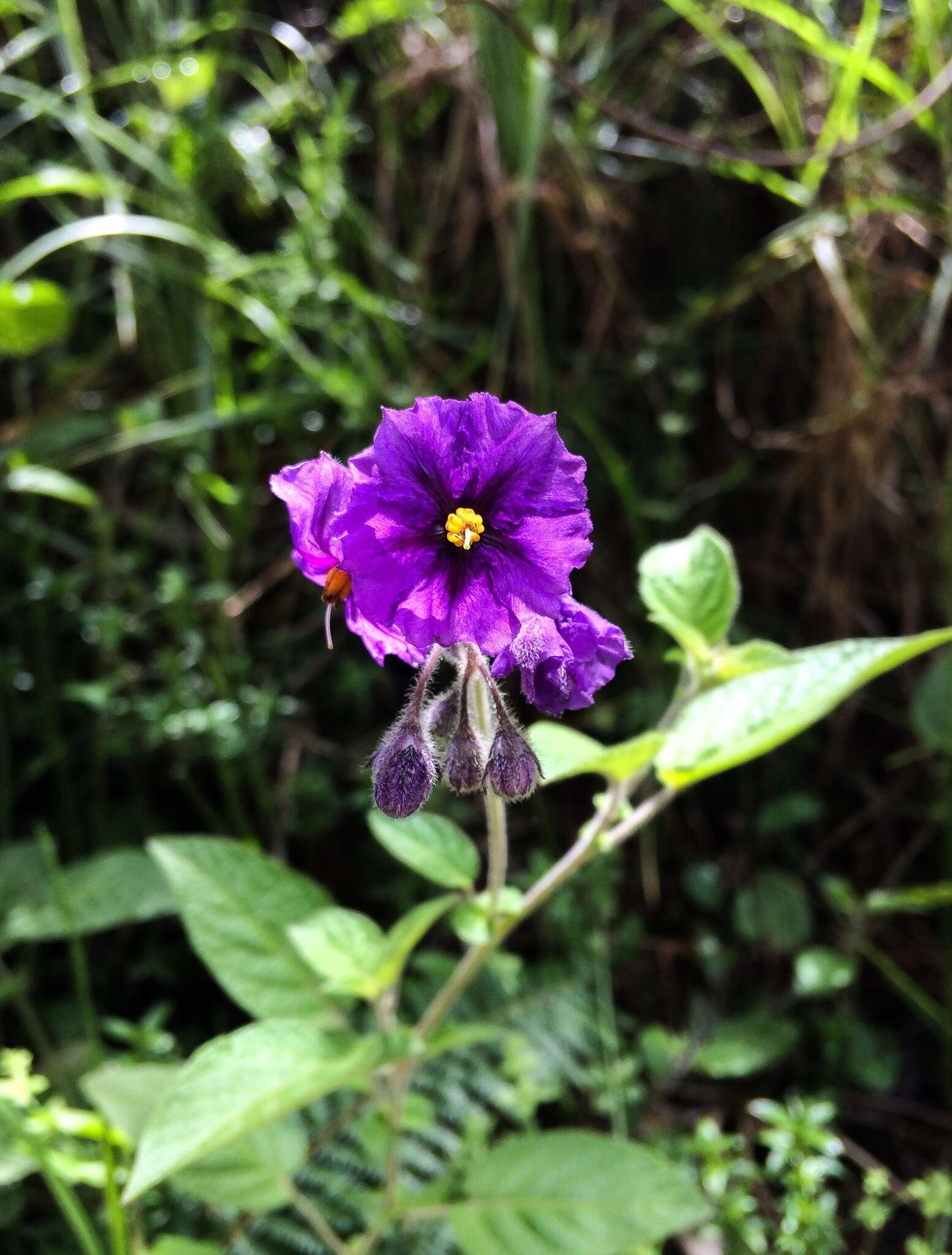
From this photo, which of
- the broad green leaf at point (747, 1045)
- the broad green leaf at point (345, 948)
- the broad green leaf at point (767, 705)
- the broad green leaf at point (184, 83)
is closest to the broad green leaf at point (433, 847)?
the broad green leaf at point (345, 948)

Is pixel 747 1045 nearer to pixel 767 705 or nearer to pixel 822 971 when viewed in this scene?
pixel 822 971

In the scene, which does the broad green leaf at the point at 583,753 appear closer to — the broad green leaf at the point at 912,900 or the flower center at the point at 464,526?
the flower center at the point at 464,526

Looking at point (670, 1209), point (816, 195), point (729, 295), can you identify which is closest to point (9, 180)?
point (729, 295)

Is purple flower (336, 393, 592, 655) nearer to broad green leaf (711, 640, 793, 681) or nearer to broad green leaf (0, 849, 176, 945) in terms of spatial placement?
broad green leaf (711, 640, 793, 681)

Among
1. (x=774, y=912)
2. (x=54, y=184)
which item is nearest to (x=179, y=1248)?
(x=774, y=912)

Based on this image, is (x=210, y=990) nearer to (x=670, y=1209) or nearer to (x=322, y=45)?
(x=670, y=1209)

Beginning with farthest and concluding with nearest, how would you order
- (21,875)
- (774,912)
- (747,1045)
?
1. (774,912)
2. (21,875)
3. (747,1045)

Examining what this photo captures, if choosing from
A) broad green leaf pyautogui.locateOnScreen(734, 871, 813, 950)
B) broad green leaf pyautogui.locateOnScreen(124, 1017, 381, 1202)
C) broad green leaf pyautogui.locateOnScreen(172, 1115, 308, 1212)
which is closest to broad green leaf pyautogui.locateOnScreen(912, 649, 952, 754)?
broad green leaf pyautogui.locateOnScreen(734, 871, 813, 950)
